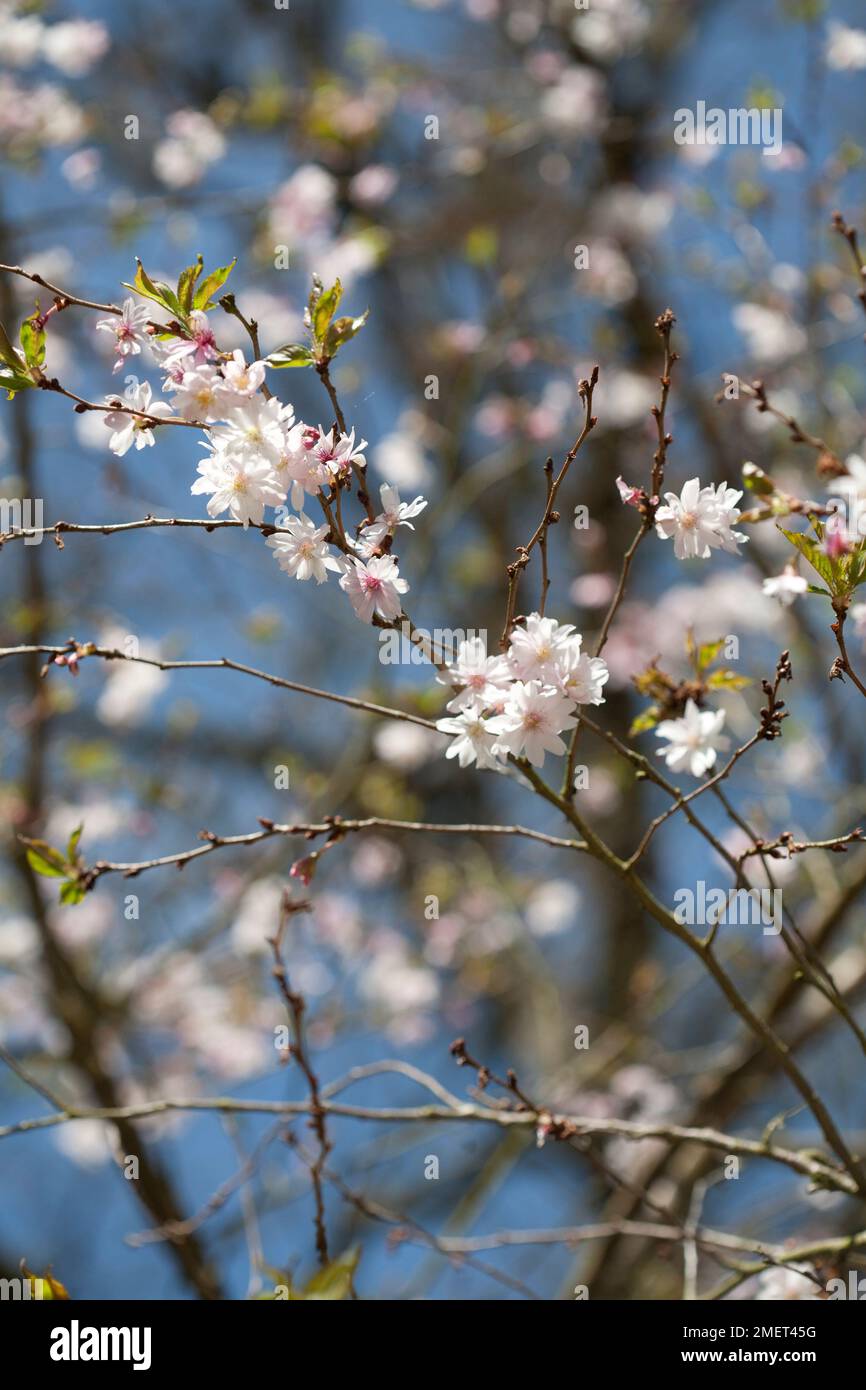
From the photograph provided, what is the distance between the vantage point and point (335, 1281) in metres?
1.49

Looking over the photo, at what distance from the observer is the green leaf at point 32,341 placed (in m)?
1.20

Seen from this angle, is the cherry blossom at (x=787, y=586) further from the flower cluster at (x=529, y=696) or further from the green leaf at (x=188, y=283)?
the green leaf at (x=188, y=283)

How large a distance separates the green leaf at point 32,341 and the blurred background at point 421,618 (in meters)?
1.29

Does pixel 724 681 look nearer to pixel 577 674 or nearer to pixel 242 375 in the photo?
pixel 577 674

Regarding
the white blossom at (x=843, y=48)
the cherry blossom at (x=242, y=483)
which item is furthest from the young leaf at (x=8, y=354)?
the white blossom at (x=843, y=48)

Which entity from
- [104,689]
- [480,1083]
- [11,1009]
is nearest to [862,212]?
[480,1083]

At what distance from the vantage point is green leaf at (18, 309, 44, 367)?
1.20 m

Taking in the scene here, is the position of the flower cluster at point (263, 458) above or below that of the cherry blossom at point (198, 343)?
below

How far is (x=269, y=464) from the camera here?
116cm

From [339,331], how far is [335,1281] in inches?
45.7

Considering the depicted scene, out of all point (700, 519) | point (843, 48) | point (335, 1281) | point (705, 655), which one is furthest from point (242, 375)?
point (843, 48)

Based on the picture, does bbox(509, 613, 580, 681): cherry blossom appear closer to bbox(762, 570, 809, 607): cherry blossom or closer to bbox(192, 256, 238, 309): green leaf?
bbox(762, 570, 809, 607): cherry blossom

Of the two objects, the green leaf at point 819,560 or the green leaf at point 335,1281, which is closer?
the green leaf at point 819,560

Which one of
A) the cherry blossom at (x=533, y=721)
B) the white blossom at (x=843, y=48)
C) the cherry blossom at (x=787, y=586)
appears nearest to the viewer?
the cherry blossom at (x=533, y=721)
